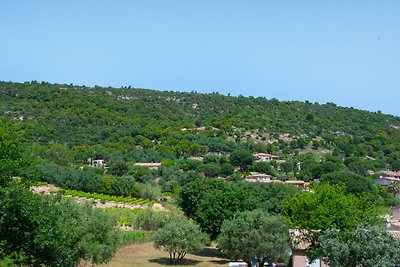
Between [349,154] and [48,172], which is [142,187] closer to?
[48,172]

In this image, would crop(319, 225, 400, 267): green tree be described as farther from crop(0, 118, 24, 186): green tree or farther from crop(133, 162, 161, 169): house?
crop(133, 162, 161, 169): house

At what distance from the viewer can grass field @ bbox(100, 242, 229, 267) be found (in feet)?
118

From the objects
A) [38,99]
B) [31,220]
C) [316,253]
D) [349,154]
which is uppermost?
[38,99]

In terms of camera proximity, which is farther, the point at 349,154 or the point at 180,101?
the point at 180,101

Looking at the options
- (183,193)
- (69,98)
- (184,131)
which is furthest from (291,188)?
(69,98)

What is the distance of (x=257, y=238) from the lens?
3180 centimetres

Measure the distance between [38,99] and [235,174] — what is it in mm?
52164

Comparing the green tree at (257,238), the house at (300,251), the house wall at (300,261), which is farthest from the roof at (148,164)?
the house wall at (300,261)

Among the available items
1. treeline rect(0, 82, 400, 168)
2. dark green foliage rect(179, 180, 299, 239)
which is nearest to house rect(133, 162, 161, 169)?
treeline rect(0, 82, 400, 168)

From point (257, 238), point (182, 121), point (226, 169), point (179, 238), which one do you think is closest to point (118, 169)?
point (226, 169)

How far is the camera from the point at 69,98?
120750 mm

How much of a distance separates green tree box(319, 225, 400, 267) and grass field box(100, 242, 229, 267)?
1619 centimetres

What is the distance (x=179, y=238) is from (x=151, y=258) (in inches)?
148

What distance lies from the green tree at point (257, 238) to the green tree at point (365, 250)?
1024 centimetres
